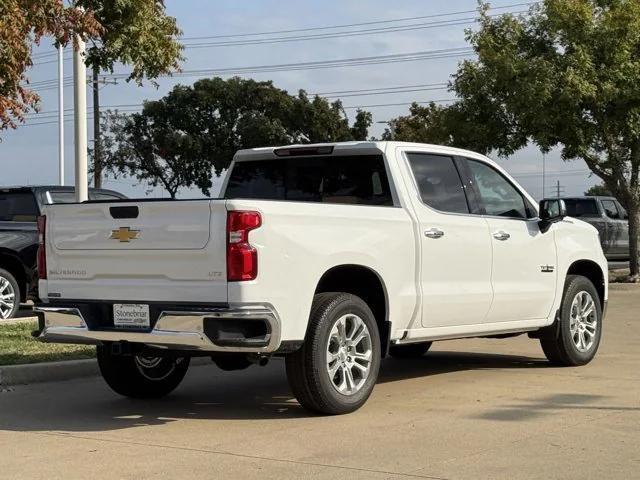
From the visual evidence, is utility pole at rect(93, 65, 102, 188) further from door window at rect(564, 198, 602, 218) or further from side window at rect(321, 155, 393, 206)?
side window at rect(321, 155, 393, 206)

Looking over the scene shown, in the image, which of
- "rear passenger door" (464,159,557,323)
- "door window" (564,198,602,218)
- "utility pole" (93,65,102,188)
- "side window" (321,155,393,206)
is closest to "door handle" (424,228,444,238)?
"side window" (321,155,393,206)

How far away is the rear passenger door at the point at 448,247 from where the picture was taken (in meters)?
8.10

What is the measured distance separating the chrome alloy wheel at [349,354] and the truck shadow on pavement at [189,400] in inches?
14.5

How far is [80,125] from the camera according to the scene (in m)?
13.5

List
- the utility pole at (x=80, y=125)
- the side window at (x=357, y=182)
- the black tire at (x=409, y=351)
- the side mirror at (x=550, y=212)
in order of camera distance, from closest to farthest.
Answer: the side window at (x=357, y=182) < the side mirror at (x=550, y=212) < the black tire at (x=409, y=351) < the utility pole at (x=80, y=125)

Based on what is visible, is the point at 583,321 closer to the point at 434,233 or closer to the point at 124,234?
the point at 434,233

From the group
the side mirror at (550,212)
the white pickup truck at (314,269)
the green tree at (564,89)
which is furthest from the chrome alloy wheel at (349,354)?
the green tree at (564,89)

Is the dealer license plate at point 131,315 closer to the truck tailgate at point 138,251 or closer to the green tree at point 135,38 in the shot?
the truck tailgate at point 138,251

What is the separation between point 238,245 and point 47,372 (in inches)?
142

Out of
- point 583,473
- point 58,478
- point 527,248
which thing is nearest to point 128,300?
point 58,478

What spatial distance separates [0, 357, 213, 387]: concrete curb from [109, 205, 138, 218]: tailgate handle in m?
2.65

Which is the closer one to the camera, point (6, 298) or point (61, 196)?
point (6, 298)

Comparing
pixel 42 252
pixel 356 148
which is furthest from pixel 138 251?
pixel 356 148

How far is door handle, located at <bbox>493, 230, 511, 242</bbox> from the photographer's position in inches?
348
